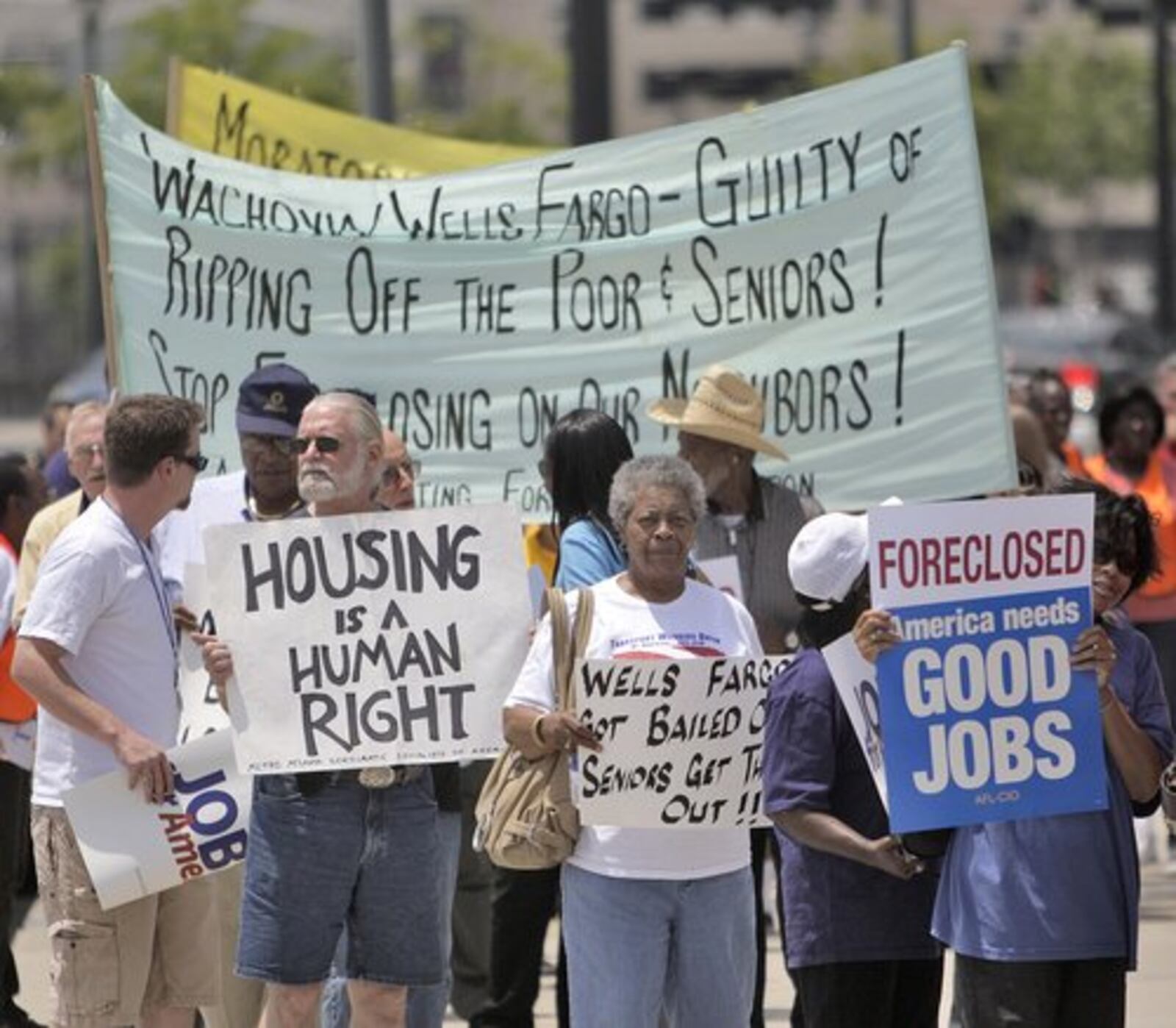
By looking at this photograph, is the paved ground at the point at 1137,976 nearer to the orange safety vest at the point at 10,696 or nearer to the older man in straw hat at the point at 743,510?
the orange safety vest at the point at 10,696

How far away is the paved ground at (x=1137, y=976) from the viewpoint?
370 inches

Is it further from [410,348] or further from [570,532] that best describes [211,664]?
[410,348]

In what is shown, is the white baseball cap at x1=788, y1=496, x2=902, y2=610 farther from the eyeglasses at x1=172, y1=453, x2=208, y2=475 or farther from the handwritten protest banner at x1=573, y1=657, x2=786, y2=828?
the eyeglasses at x1=172, y1=453, x2=208, y2=475

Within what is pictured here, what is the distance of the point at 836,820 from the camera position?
6473 mm

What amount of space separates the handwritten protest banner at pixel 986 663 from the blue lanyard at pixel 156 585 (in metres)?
1.72

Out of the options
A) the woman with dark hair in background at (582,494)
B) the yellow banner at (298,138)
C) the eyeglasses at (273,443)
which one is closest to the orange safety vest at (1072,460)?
the yellow banner at (298,138)

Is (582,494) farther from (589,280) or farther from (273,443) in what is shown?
(589,280)

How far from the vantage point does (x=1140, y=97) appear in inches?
2739

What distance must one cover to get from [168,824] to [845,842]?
163 centimetres

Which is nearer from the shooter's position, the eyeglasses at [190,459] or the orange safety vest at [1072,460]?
the eyeglasses at [190,459]

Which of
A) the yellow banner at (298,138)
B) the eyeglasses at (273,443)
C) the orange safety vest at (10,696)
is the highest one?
the yellow banner at (298,138)

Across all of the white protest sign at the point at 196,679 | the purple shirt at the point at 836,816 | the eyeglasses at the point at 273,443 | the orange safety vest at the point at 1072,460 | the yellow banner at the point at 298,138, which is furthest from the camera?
the orange safety vest at the point at 1072,460

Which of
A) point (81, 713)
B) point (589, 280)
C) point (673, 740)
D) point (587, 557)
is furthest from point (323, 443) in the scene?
point (589, 280)

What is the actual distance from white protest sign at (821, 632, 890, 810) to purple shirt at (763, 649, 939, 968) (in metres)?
0.07
